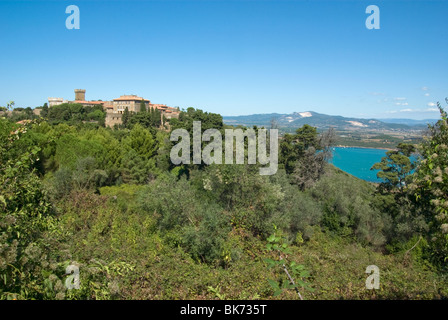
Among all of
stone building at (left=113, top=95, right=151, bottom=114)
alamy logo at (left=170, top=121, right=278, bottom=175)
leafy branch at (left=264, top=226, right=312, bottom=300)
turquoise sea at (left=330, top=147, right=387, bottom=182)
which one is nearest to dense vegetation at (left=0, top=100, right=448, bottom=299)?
leafy branch at (left=264, top=226, right=312, bottom=300)

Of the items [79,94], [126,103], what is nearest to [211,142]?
[126,103]

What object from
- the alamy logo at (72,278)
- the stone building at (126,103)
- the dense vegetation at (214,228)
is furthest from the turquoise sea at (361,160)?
the alamy logo at (72,278)

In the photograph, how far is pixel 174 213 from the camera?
10.5 metres

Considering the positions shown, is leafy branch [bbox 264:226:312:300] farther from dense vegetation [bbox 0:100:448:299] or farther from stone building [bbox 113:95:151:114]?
stone building [bbox 113:95:151:114]

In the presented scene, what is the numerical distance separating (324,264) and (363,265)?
88cm

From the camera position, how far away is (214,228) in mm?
8508

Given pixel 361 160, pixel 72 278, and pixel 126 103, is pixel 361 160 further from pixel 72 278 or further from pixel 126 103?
pixel 72 278

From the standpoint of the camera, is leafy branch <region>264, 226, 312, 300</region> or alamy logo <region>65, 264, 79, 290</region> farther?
leafy branch <region>264, 226, 312, 300</region>

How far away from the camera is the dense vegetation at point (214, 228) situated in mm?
2628

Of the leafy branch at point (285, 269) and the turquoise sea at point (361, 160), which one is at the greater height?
the leafy branch at point (285, 269)

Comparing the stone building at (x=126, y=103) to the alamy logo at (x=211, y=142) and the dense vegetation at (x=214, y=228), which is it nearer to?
the alamy logo at (x=211, y=142)

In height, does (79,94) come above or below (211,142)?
above

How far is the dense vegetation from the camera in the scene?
8.62 feet
